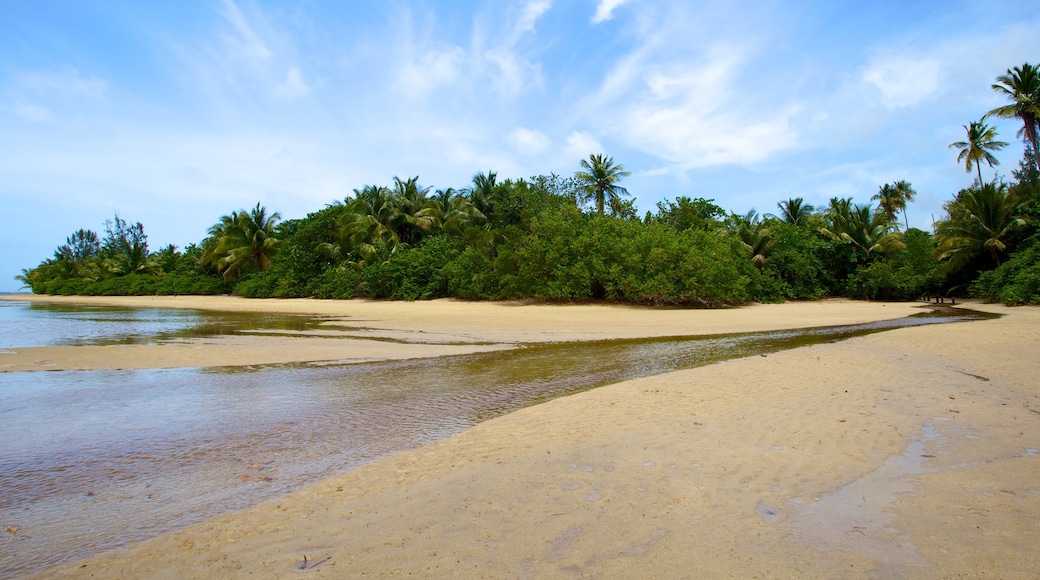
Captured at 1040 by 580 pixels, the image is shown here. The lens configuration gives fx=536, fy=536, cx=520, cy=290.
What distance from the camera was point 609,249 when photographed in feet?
98.0

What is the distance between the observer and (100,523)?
12.3 ft

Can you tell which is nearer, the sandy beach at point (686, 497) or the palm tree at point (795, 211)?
the sandy beach at point (686, 497)

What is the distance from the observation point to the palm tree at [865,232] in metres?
36.8

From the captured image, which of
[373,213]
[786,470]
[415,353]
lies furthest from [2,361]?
[373,213]

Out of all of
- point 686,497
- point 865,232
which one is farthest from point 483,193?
point 686,497

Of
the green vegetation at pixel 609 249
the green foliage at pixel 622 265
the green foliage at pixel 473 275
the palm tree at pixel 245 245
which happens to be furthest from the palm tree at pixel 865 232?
the palm tree at pixel 245 245

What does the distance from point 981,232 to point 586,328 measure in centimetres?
2677

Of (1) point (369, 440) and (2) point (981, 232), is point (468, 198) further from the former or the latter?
(1) point (369, 440)

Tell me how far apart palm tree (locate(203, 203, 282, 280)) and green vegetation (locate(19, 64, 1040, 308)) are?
133 mm

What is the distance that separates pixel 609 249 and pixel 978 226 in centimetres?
2118

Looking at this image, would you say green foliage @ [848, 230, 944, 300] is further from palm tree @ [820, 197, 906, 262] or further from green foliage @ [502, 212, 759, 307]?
green foliage @ [502, 212, 759, 307]

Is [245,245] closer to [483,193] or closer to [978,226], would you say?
[483,193]

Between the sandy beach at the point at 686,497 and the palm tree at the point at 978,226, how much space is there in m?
28.9

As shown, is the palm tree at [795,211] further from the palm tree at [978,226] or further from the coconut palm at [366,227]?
the coconut palm at [366,227]
